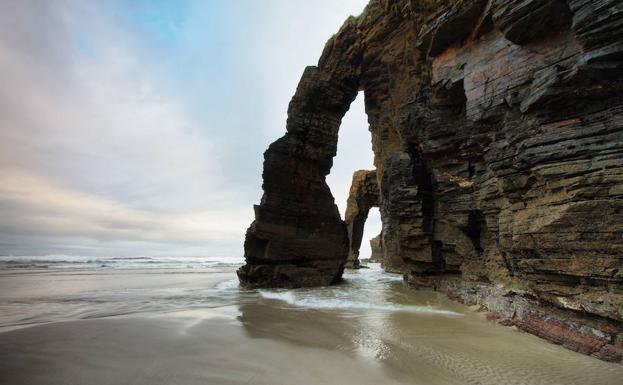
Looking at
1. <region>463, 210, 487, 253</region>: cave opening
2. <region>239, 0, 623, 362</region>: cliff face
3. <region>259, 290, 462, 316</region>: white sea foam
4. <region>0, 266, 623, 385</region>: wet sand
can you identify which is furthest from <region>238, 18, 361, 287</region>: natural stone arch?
<region>0, 266, 623, 385</region>: wet sand

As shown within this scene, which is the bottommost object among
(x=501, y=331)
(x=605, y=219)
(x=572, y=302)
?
(x=501, y=331)

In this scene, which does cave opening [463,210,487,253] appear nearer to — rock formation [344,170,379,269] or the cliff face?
the cliff face

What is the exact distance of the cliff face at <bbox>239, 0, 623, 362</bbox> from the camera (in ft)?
18.8

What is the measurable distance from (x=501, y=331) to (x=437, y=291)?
22.4ft

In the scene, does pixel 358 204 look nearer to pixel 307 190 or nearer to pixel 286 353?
pixel 307 190

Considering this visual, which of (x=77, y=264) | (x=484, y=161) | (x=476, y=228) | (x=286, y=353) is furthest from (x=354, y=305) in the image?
Result: (x=77, y=264)

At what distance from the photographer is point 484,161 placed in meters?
10.4

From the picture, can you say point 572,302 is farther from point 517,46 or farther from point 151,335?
point 151,335

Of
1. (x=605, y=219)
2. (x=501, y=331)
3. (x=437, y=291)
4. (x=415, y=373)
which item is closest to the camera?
(x=415, y=373)

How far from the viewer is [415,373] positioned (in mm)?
4496

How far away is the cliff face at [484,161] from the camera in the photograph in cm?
573

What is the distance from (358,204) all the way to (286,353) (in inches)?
1316

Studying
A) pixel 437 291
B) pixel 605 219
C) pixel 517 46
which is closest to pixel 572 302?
pixel 605 219

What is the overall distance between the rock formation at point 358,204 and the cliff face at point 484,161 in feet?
56.9
